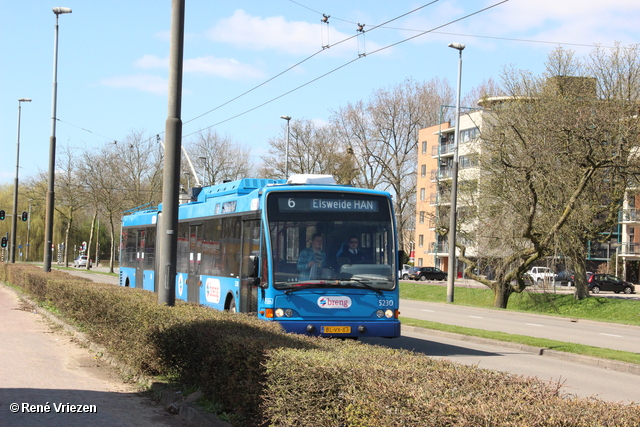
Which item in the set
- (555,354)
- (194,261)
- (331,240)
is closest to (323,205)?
(331,240)

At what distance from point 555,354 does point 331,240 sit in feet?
19.7

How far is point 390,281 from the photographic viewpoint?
12547 millimetres

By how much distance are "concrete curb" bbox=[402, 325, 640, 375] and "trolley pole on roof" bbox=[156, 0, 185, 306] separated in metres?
8.36

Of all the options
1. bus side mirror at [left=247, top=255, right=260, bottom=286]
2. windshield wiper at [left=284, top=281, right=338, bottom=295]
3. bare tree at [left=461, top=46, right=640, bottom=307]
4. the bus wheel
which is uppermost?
bare tree at [left=461, top=46, right=640, bottom=307]

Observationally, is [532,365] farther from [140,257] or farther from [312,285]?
[140,257]

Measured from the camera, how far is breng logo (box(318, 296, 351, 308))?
1216 cm

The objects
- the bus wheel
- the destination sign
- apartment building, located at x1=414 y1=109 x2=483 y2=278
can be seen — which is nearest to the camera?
the destination sign

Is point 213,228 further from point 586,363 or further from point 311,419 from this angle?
point 311,419

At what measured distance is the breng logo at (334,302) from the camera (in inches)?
479

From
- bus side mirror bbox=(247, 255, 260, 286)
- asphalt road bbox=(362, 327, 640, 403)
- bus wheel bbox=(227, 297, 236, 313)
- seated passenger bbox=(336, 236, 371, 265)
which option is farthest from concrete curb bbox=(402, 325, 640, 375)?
bus side mirror bbox=(247, 255, 260, 286)

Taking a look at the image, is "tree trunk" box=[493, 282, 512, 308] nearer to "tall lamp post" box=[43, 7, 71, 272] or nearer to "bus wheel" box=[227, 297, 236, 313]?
"tall lamp post" box=[43, 7, 71, 272]

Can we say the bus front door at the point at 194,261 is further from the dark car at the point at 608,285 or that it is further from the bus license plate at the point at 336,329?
the dark car at the point at 608,285

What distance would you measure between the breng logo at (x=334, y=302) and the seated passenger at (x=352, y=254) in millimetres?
599

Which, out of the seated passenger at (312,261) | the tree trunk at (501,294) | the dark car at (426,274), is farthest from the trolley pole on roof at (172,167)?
the dark car at (426,274)
